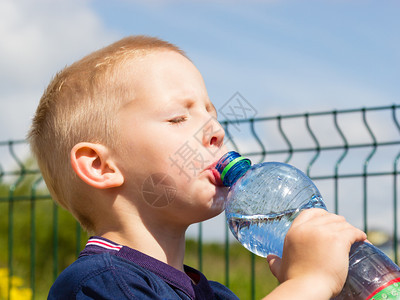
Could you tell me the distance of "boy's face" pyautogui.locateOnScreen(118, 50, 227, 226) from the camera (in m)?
2.04

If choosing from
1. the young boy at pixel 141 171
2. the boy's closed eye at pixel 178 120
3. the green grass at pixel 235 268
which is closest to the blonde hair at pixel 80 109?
the young boy at pixel 141 171

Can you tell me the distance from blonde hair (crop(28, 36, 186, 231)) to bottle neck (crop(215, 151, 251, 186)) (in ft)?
1.26

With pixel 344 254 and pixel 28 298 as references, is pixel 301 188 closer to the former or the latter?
pixel 344 254

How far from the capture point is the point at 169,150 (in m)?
2.04

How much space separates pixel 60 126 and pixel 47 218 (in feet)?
32.7

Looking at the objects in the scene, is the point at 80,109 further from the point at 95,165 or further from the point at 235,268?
the point at 235,268

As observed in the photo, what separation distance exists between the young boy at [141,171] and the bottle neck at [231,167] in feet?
0.13

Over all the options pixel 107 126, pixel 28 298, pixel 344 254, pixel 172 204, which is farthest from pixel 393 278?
pixel 28 298

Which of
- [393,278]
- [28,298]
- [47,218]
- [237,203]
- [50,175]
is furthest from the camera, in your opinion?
[47,218]

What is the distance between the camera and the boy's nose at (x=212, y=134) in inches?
82.7

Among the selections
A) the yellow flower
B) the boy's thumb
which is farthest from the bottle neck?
the yellow flower

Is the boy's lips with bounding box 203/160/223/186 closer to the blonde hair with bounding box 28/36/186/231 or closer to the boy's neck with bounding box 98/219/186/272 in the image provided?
the boy's neck with bounding box 98/219/186/272

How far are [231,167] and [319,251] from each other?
0.43 metres

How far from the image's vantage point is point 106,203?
84.3 inches
